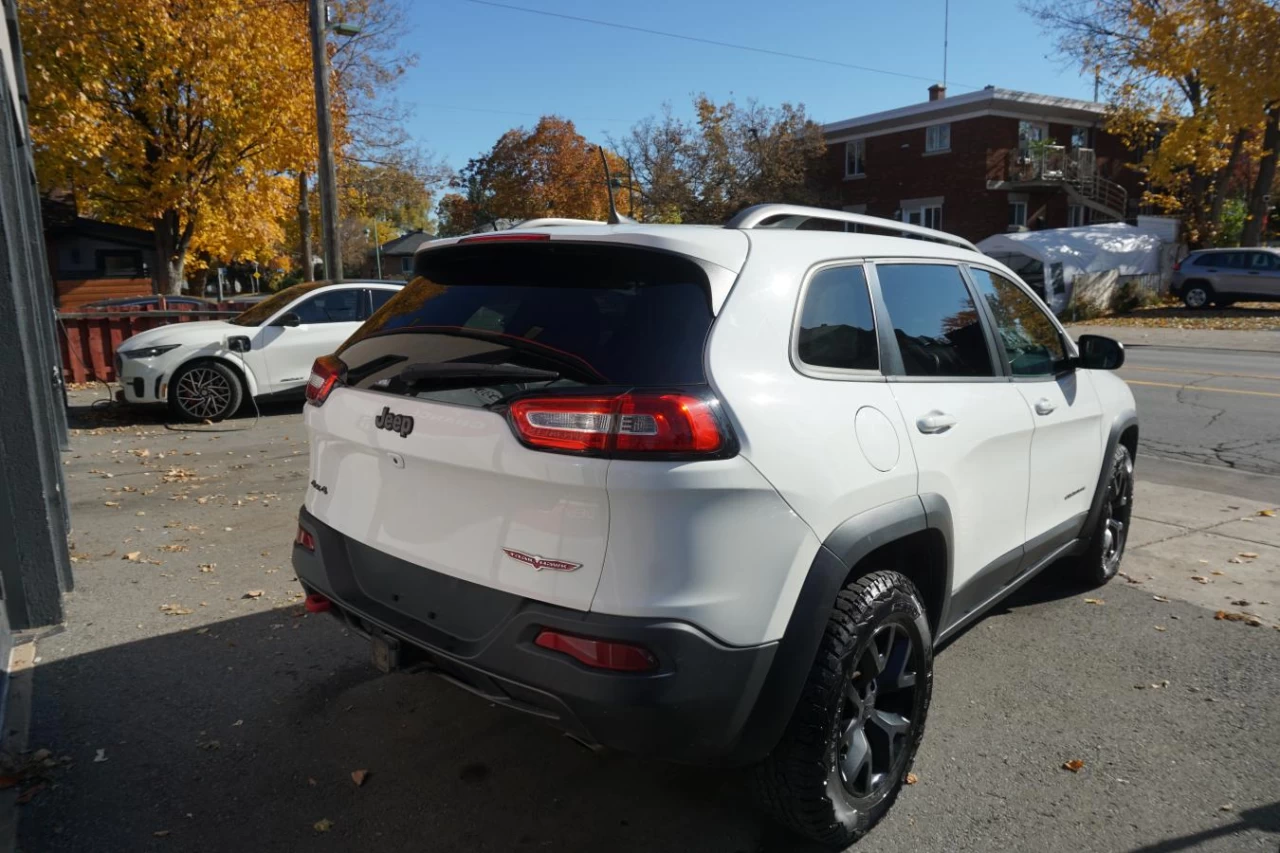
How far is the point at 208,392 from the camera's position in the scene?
10492 mm

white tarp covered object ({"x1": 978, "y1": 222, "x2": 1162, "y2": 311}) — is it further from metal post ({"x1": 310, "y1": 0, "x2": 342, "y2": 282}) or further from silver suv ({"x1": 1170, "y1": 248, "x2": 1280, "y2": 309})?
metal post ({"x1": 310, "y1": 0, "x2": 342, "y2": 282})

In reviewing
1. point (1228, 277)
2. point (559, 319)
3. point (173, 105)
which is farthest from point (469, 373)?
point (1228, 277)

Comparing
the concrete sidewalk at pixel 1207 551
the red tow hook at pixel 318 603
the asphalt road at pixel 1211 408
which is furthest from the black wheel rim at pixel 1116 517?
→ the red tow hook at pixel 318 603

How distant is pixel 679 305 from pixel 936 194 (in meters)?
36.6

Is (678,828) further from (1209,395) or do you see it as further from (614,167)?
(614,167)

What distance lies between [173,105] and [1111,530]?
62.8 ft

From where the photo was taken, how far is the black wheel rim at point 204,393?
34.0ft

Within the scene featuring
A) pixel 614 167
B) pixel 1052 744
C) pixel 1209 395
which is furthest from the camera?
pixel 614 167

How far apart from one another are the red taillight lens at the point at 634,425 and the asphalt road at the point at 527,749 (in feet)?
4.47

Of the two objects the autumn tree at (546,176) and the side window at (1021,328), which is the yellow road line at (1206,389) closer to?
the side window at (1021,328)

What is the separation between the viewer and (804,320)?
2.75m

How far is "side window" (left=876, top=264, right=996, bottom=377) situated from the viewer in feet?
10.6

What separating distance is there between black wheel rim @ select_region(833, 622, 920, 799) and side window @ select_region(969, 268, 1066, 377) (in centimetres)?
153

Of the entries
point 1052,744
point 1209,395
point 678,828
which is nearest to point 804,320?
point 678,828
